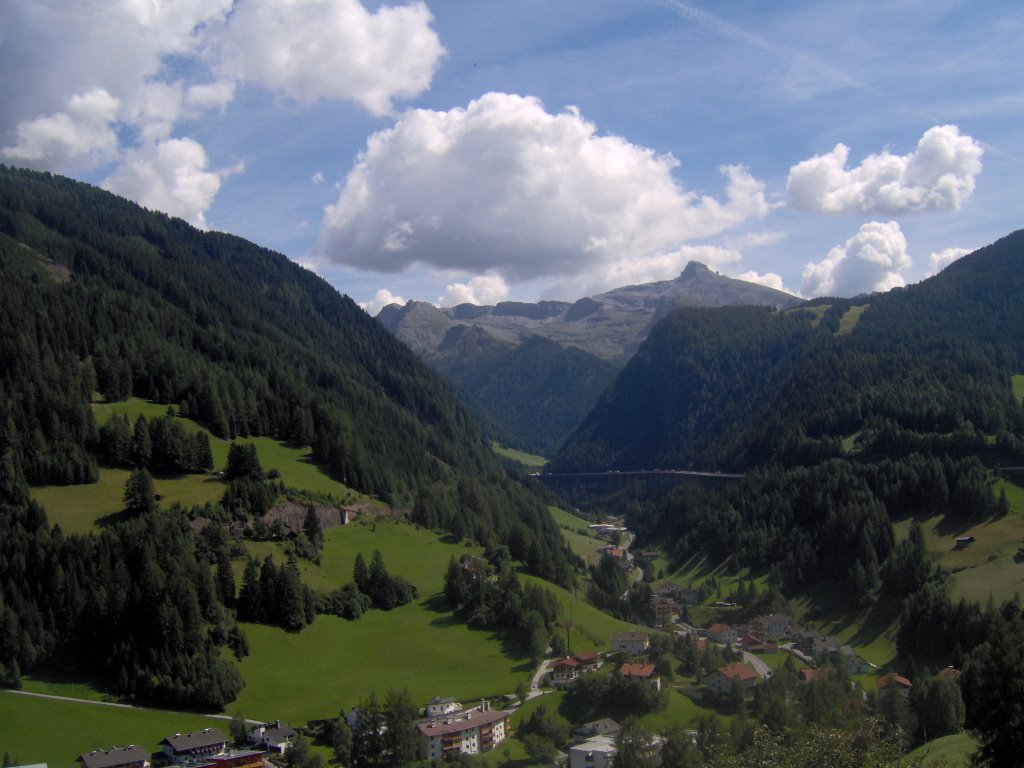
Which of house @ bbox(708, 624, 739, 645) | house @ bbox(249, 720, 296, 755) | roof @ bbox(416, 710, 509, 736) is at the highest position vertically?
house @ bbox(249, 720, 296, 755)

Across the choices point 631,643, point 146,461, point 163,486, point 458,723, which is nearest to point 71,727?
point 458,723

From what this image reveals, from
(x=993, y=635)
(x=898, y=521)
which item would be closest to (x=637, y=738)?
(x=993, y=635)

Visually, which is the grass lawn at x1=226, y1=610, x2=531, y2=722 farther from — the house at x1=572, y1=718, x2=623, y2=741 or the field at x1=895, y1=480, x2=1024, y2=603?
the field at x1=895, y1=480, x2=1024, y2=603

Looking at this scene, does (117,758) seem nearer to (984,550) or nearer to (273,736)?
(273,736)

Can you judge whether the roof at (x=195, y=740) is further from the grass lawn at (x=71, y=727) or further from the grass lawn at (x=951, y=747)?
the grass lawn at (x=951, y=747)

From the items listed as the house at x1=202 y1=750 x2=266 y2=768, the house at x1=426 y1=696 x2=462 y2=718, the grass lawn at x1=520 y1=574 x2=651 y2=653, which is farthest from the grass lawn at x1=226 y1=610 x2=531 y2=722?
the grass lawn at x1=520 y1=574 x2=651 y2=653

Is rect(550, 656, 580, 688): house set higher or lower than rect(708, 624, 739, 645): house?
higher
